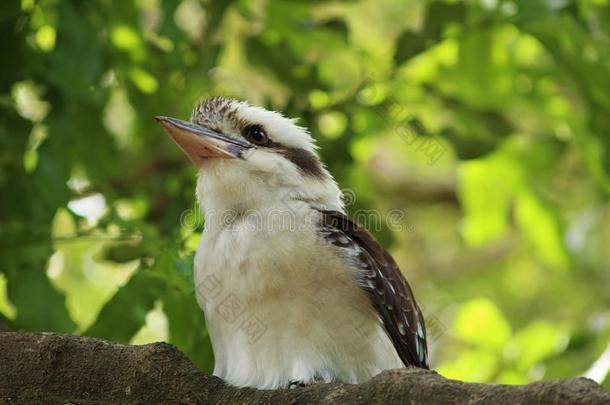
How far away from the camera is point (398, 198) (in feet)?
40.9

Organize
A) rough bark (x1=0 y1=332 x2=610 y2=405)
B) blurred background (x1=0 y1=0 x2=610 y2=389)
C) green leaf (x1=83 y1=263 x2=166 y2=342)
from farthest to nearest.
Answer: blurred background (x1=0 y1=0 x2=610 y2=389) < green leaf (x1=83 y1=263 x2=166 y2=342) < rough bark (x1=0 y1=332 x2=610 y2=405)

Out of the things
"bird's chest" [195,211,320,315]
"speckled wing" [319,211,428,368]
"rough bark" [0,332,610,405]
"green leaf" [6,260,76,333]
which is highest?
"speckled wing" [319,211,428,368]

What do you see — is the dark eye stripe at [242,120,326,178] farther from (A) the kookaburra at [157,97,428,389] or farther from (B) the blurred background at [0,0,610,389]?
(B) the blurred background at [0,0,610,389]

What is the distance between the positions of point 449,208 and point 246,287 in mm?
8620

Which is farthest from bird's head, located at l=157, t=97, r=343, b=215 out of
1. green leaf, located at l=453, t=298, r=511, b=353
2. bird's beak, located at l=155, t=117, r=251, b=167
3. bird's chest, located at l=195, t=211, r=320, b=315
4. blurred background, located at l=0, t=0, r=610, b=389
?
green leaf, located at l=453, t=298, r=511, b=353

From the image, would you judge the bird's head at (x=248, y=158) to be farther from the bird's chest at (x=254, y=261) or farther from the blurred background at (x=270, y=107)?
the blurred background at (x=270, y=107)

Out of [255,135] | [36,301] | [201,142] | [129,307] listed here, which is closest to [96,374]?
[129,307]

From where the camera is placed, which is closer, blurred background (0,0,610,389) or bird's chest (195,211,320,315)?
bird's chest (195,211,320,315)

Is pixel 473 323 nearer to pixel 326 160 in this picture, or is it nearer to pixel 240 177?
pixel 326 160

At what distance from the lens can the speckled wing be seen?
191 inches

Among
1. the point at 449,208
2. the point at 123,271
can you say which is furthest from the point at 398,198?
the point at 123,271

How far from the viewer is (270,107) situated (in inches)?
246

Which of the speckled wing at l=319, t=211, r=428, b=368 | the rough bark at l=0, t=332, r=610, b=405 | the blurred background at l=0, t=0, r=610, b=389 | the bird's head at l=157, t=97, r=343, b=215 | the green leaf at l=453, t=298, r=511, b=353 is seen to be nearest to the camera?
the rough bark at l=0, t=332, r=610, b=405

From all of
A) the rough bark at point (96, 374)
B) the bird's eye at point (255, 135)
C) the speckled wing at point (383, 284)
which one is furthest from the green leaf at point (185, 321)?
the rough bark at point (96, 374)
